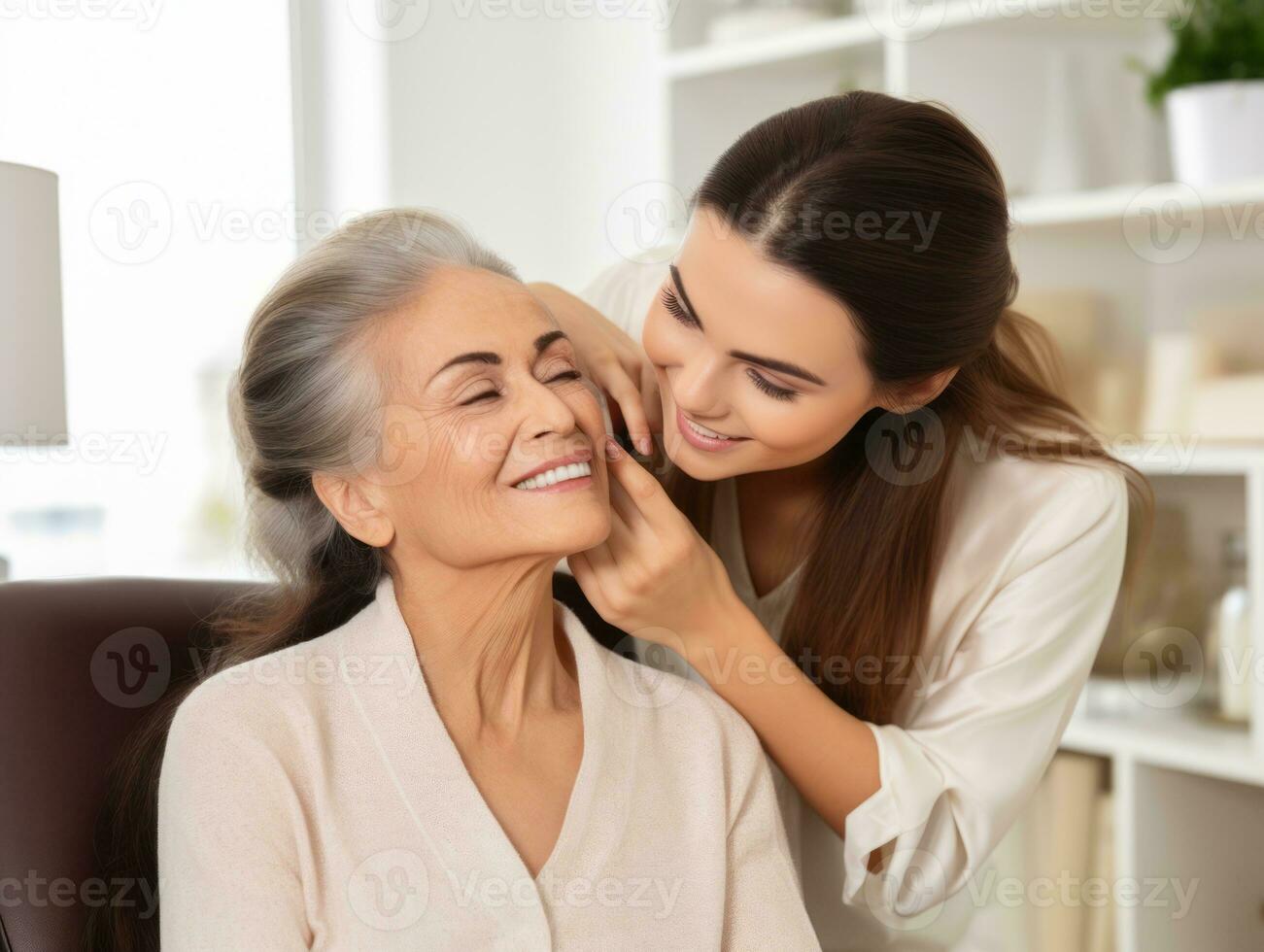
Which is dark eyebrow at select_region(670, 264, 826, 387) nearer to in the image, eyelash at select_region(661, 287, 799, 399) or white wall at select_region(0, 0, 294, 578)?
eyelash at select_region(661, 287, 799, 399)

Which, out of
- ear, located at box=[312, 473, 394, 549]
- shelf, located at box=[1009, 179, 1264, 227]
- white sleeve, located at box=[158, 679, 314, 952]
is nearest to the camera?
white sleeve, located at box=[158, 679, 314, 952]

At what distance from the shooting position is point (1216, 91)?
2219 mm

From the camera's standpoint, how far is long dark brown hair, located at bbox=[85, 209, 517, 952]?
133cm

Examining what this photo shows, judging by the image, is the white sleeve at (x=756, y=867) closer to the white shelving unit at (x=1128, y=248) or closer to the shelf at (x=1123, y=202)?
the white shelving unit at (x=1128, y=248)

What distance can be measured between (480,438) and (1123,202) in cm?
146

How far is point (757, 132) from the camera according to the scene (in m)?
1.42

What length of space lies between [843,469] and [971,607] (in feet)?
0.78

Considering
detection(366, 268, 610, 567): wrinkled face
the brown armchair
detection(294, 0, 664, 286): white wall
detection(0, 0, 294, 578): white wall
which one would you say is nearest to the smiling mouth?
detection(366, 268, 610, 567): wrinkled face

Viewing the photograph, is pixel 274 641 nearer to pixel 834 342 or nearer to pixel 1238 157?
pixel 834 342

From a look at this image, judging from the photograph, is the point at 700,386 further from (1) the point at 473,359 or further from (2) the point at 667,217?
(2) the point at 667,217

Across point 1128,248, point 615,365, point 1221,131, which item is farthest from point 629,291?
point 1128,248

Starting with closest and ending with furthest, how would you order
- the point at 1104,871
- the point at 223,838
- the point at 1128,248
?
the point at 223,838 < the point at 1104,871 < the point at 1128,248

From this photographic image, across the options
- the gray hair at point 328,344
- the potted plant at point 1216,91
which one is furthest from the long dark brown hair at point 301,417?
the potted plant at point 1216,91

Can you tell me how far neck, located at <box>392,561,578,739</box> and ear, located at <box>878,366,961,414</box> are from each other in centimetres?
43
